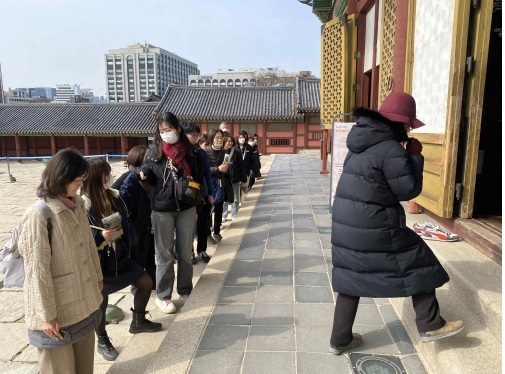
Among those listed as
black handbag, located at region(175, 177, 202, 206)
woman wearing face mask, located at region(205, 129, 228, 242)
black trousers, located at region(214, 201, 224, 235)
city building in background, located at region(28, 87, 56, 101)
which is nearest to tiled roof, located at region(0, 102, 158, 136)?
woman wearing face mask, located at region(205, 129, 228, 242)

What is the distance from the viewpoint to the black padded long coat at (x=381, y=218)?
2.15 metres

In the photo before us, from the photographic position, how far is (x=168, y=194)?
3.39m

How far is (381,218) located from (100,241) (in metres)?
1.97

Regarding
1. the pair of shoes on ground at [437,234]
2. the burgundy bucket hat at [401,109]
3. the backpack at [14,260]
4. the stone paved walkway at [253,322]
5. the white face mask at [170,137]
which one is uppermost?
the burgundy bucket hat at [401,109]

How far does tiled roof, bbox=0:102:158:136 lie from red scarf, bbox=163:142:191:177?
2767 cm

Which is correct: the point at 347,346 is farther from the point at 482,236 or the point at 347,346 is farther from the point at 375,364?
the point at 482,236

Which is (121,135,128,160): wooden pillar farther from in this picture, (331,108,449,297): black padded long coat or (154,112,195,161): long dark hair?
(331,108,449,297): black padded long coat

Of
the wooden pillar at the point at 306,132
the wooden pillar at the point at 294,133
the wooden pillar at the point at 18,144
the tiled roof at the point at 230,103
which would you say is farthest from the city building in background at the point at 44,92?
the wooden pillar at the point at 306,132

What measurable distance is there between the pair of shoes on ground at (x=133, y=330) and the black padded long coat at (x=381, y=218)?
195 centimetres

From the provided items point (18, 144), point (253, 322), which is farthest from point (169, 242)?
point (18, 144)

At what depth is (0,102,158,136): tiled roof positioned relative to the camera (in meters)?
30.2

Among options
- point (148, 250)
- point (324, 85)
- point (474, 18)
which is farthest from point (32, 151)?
point (474, 18)

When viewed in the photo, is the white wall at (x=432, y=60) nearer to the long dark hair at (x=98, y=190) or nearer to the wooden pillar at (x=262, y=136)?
the long dark hair at (x=98, y=190)

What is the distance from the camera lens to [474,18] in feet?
11.1
